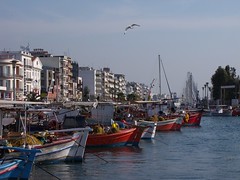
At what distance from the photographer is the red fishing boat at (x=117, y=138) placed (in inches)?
1772

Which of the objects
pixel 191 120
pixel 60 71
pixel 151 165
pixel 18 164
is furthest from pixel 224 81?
pixel 18 164

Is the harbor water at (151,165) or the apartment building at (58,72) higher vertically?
the apartment building at (58,72)

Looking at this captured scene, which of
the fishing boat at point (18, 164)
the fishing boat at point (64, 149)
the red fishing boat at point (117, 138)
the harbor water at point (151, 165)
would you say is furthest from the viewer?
the red fishing boat at point (117, 138)

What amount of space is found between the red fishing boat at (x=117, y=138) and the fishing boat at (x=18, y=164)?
17914 mm

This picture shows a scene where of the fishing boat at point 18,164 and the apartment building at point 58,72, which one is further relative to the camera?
the apartment building at point 58,72

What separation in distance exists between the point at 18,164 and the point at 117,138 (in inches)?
842

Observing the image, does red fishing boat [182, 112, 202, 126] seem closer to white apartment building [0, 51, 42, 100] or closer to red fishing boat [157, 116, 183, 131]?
red fishing boat [157, 116, 183, 131]

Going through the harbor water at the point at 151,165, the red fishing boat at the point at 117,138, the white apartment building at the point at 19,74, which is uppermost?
the white apartment building at the point at 19,74

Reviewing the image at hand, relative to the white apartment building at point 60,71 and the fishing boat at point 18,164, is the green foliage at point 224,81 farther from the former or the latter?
the fishing boat at point 18,164

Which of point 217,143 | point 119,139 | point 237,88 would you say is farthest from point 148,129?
point 237,88

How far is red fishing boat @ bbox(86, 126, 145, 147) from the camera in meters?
45.0

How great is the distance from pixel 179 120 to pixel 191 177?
153ft

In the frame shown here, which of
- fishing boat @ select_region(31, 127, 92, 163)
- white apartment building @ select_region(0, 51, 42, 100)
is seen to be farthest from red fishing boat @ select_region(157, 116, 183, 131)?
fishing boat @ select_region(31, 127, 92, 163)

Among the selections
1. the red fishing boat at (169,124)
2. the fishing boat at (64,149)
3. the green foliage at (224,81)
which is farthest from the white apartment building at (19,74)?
the green foliage at (224,81)
